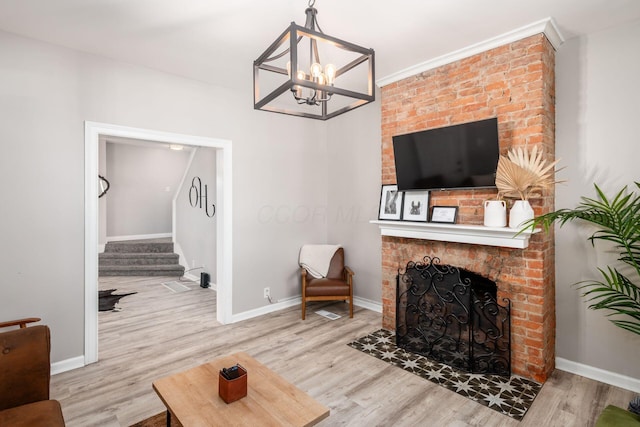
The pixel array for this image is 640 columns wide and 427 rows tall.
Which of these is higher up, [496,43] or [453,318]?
[496,43]

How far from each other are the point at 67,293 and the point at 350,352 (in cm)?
261

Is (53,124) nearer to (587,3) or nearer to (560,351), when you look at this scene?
(587,3)

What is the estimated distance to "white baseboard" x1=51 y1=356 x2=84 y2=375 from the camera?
2.73m

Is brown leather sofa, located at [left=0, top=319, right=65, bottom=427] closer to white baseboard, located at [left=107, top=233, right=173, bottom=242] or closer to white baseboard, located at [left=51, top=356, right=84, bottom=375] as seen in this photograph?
white baseboard, located at [left=51, top=356, right=84, bottom=375]

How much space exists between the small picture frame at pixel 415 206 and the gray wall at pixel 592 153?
1098 millimetres

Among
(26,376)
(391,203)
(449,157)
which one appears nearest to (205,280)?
(391,203)

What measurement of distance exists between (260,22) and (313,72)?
1176 mm

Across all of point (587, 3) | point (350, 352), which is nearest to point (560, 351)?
point (350, 352)

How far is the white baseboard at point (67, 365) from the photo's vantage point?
273 centimetres

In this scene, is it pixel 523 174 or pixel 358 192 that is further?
pixel 358 192

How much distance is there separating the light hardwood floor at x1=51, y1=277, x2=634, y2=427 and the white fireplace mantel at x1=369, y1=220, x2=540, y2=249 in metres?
1.16

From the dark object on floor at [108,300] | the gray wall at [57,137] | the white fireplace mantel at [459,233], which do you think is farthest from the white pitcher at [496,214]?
the dark object on floor at [108,300]

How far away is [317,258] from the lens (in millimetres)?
4457

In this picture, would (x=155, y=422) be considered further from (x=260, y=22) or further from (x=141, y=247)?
(x=141, y=247)
